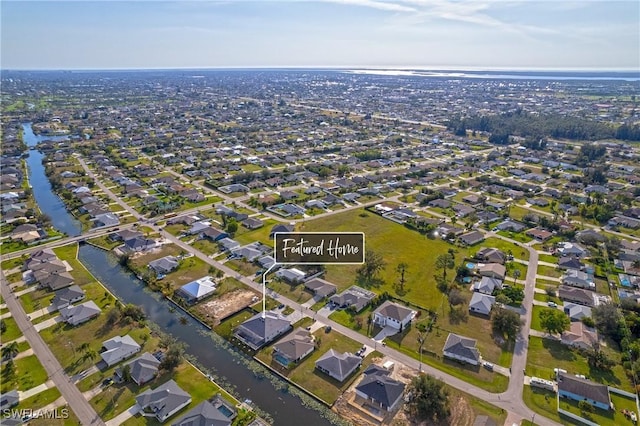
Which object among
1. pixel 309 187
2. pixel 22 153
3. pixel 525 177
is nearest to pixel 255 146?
pixel 309 187

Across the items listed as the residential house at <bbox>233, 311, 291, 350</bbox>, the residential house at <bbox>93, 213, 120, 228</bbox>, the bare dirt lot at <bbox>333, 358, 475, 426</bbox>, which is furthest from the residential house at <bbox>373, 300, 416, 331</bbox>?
the residential house at <bbox>93, 213, 120, 228</bbox>

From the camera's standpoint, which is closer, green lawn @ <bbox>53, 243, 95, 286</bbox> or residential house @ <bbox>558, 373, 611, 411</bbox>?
residential house @ <bbox>558, 373, 611, 411</bbox>

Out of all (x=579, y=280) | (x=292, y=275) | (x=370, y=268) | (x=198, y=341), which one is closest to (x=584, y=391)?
(x=579, y=280)

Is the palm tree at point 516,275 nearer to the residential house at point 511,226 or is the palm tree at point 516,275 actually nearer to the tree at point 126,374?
the residential house at point 511,226

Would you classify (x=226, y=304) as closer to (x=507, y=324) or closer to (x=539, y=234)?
(x=507, y=324)

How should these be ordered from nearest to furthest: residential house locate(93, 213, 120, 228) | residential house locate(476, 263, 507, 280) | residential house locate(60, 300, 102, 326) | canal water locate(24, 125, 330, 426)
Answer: canal water locate(24, 125, 330, 426) → residential house locate(60, 300, 102, 326) → residential house locate(476, 263, 507, 280) → residential house locate(93, 213, 120, 228)

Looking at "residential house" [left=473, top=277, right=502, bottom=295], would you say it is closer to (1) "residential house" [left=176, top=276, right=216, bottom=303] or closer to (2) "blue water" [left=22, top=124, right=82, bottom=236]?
(1) "residential house" [left=176, top=276, right=216, bottom=303]
